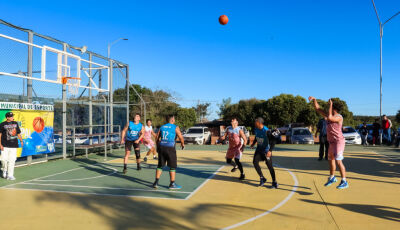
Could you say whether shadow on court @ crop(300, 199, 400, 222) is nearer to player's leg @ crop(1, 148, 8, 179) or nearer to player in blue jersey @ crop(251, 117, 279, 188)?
player in blue jersey @ crop(251, 117, 279, 188)

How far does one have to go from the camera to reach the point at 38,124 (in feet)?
39.8

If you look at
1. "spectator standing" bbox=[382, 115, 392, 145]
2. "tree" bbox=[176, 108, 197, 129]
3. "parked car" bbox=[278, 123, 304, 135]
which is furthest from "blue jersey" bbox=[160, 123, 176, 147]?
"tree" bbox=[176, 108, 197, 129]

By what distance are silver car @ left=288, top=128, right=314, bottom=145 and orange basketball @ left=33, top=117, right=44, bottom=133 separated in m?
17.6

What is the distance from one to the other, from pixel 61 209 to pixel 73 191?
156 centimetres

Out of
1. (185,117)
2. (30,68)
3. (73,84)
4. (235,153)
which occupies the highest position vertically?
(30,68)

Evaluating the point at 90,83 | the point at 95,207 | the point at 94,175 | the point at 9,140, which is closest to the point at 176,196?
the point at 95,207

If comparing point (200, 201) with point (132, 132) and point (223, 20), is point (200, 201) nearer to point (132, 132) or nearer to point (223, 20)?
point (132, 132)

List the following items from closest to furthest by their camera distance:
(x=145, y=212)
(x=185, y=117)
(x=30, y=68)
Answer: (x=145, y=212)
(x=30, y=68)
(x=185, y=117)

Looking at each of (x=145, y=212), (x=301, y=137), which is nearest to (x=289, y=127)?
(x=301, y=137)

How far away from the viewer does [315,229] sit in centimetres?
489

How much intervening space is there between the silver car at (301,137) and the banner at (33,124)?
17124mm

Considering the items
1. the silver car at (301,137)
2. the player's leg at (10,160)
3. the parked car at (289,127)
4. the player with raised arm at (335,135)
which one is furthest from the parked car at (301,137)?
the player's leg at (10,160)

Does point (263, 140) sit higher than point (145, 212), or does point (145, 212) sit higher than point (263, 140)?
point (263, 140)

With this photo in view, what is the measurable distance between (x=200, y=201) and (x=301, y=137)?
18.5 metres
